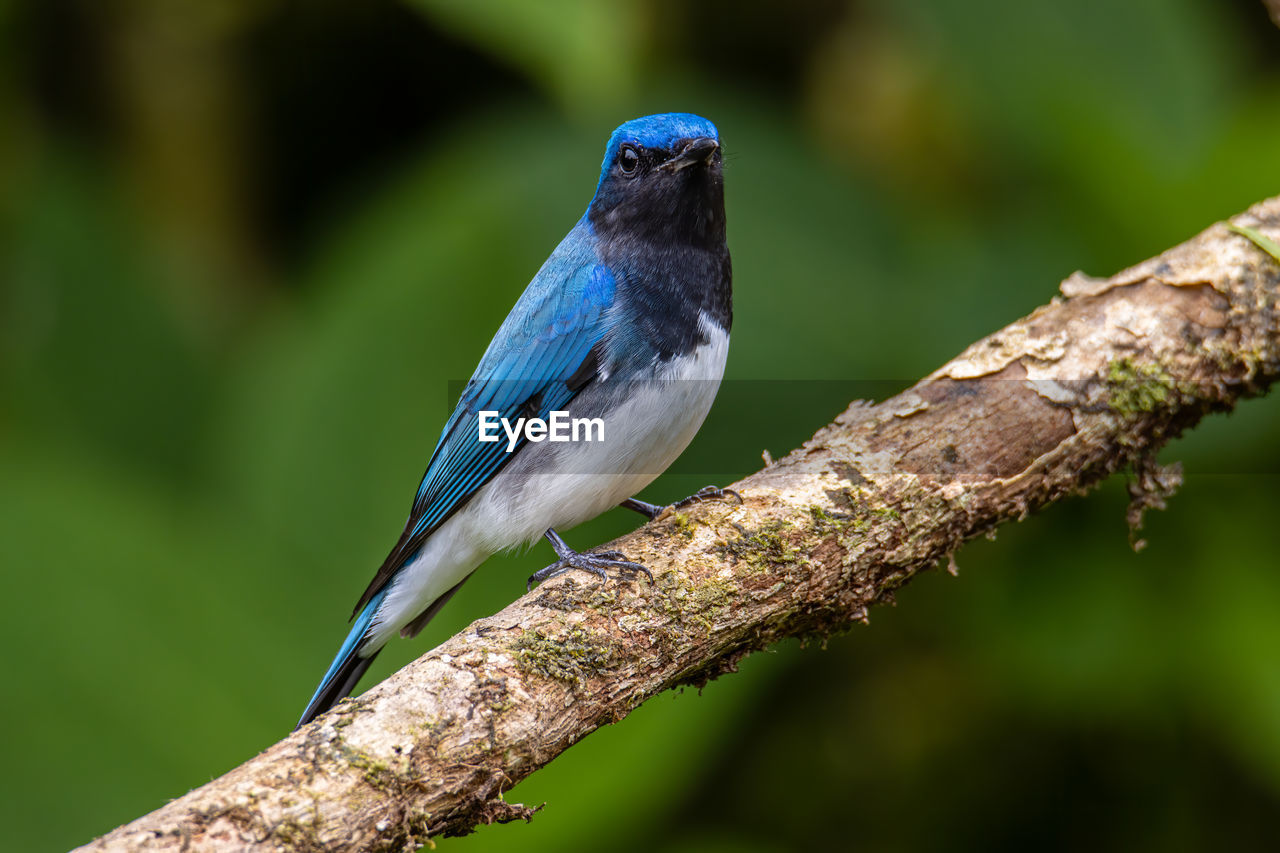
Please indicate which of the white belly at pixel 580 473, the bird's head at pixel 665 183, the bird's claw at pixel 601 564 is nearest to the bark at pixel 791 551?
the bird's claw at pixel 601 564

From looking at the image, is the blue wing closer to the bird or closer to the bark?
the bird

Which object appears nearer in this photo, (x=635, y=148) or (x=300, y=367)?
(x=635, y=148)

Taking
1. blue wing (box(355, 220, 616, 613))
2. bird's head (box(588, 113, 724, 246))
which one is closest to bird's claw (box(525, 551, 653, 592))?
blue wing (box(355, 220, 616, 613))

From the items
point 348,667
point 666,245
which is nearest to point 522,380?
point 666,245

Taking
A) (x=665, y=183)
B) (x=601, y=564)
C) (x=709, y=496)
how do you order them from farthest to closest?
(x=665, y=183) < (x=709, y=496) < (x=601, y=564)

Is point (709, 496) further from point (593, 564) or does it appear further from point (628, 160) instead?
point (628, 160)

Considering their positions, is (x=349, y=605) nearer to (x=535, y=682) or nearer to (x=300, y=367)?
(x=300, y=367)

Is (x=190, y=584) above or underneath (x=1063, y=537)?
above

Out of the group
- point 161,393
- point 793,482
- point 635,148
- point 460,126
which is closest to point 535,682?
point 793,482
